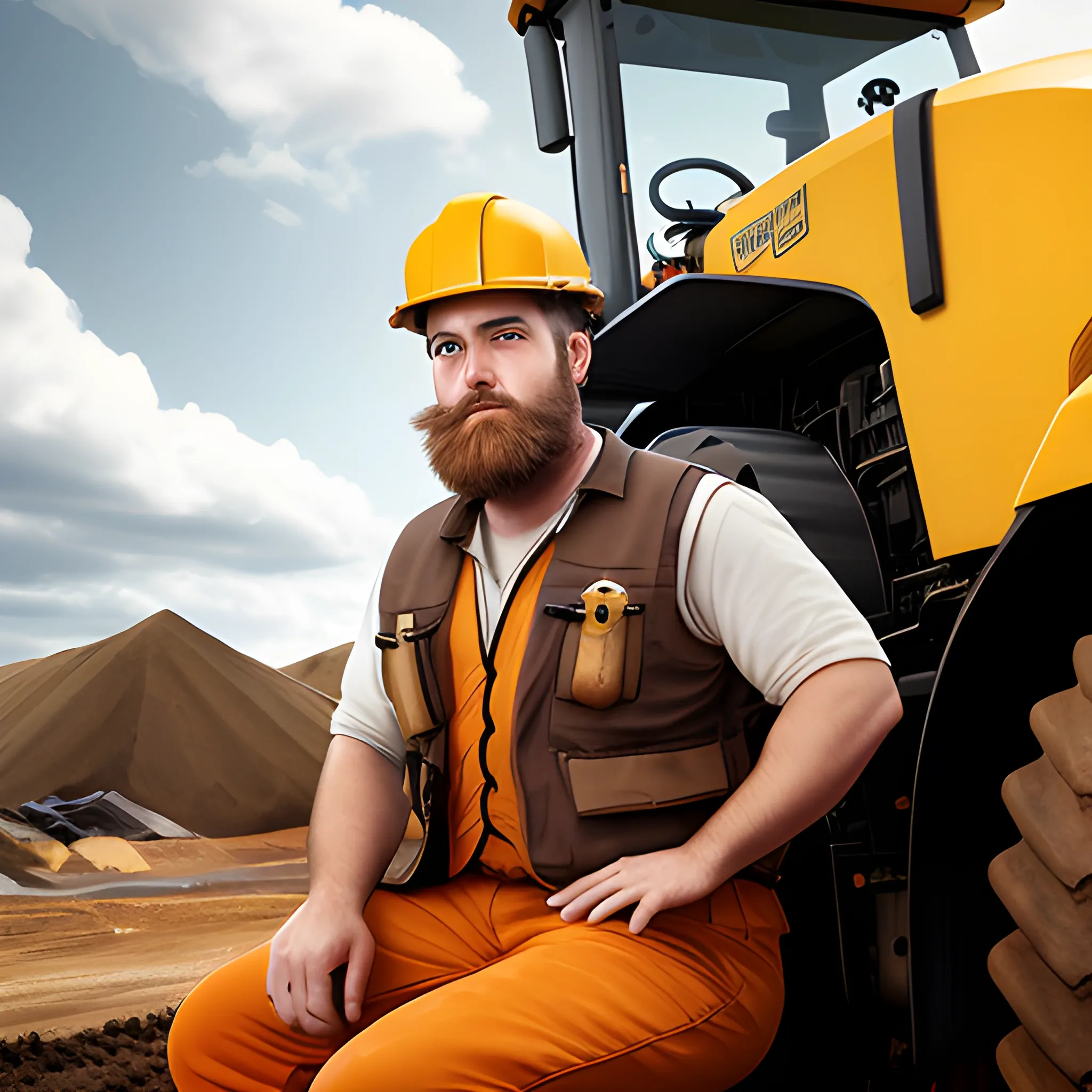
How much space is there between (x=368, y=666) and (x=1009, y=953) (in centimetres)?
107

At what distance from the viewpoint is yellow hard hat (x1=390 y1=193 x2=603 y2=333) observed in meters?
1.81

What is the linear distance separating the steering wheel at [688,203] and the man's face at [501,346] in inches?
54.2

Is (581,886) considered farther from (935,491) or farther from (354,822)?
(935,491)

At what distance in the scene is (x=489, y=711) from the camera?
170 cm

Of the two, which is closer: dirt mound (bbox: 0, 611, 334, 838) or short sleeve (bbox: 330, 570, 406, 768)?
short sleeve (bbox: 330, 570, 406, 768)

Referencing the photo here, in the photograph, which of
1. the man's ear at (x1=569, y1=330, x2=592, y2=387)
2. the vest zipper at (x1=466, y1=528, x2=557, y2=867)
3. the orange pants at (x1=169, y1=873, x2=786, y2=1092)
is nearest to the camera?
the orange pants at (x1=169, y1=873, x2=786, y2=1092)

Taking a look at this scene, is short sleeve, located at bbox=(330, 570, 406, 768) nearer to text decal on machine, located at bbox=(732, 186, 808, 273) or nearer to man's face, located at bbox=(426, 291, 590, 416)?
man's face, located at bbox=(426, 291, 590, 416)

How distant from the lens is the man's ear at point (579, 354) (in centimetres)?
192

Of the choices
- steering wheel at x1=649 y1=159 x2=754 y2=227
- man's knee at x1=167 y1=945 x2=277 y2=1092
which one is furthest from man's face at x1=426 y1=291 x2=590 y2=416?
steering wheel at x1=649 y1=159 x2=754 y2=227

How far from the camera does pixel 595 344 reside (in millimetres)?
2826

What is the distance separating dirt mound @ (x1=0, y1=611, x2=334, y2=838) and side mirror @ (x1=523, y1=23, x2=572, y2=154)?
5721mm

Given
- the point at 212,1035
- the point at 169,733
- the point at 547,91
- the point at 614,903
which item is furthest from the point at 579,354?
the point at 169,733

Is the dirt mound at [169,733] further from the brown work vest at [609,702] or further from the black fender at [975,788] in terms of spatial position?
the black fender at [975,788]

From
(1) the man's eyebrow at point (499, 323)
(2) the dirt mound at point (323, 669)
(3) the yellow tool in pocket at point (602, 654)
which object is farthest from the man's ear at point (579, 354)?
(2) the dirt mound at point (323, 669)
